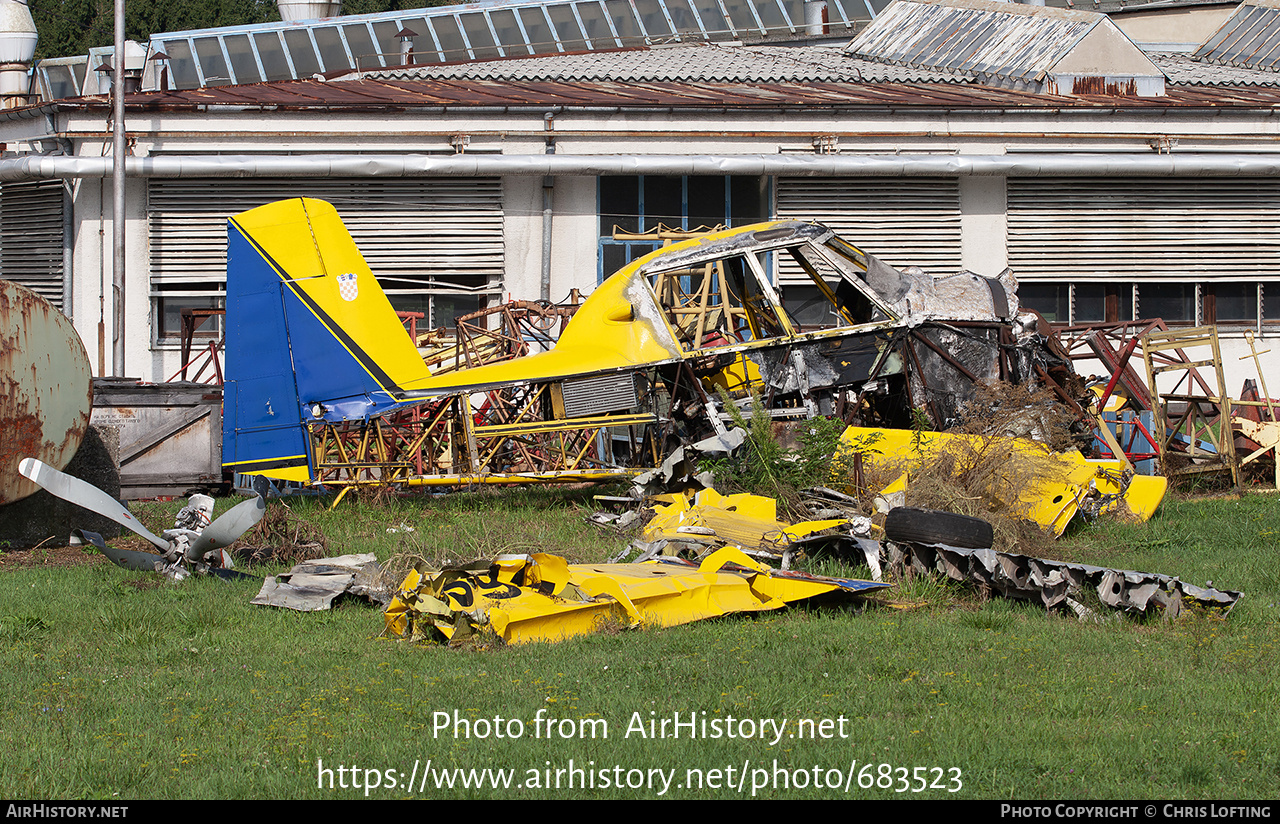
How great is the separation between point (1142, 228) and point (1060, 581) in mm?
11990

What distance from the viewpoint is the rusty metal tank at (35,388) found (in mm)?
9086

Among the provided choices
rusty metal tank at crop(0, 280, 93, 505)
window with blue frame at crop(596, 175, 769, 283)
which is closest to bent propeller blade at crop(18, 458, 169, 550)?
rusty metal tank at crop(0, 280, 93, 505)

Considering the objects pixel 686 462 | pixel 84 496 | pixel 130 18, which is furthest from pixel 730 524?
pixel 130 18

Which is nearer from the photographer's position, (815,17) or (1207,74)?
(1207,74)

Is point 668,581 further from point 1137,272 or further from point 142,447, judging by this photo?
point 1137,272

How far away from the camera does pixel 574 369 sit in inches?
390

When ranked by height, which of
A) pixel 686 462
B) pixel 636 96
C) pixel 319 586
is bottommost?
pixel 319 586

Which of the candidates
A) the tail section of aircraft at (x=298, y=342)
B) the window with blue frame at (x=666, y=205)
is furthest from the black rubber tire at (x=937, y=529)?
the window with blue frame at (x=666, y=205)

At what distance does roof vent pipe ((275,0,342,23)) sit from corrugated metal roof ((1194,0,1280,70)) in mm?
17160

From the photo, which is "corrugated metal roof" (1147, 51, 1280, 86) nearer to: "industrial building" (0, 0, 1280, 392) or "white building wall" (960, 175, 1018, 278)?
"industrial building" (0, 0, 1280, 392)

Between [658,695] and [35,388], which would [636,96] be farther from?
[658,695]

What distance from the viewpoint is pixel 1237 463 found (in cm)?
1149

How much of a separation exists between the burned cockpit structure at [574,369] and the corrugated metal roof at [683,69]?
9260 mm

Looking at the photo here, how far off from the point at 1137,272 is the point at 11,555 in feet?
48.8
